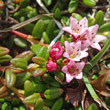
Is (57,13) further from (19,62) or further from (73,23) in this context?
(19,62)

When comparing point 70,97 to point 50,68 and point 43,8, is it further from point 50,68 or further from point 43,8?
point 43,8

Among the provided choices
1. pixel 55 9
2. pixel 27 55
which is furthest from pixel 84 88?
pixel 55 9

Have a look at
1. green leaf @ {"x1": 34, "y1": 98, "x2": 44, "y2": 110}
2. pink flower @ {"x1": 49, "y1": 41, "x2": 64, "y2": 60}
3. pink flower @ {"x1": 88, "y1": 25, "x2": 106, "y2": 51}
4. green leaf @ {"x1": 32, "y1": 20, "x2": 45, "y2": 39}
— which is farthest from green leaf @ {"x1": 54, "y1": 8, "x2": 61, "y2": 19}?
green leaf @ {"x1": 34, "y1": 98, "x2": 44, "y2": 110}

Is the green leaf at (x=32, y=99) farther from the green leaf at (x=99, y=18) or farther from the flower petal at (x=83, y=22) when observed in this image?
the green leaf at (x=99, y=18)

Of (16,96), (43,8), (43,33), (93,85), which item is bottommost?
(16,96)

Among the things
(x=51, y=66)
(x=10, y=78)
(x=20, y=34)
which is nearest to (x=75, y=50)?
(x=51, y=66)

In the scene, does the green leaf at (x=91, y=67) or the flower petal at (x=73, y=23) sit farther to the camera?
the flower petal at (x=73, y=23)

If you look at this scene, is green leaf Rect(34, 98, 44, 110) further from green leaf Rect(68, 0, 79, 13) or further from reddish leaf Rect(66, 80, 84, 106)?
green leaf Rect(68, 0, 79, 13)

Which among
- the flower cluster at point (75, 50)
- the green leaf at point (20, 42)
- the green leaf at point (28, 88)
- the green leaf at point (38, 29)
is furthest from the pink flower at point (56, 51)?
the green leaf at point (20, 42)
